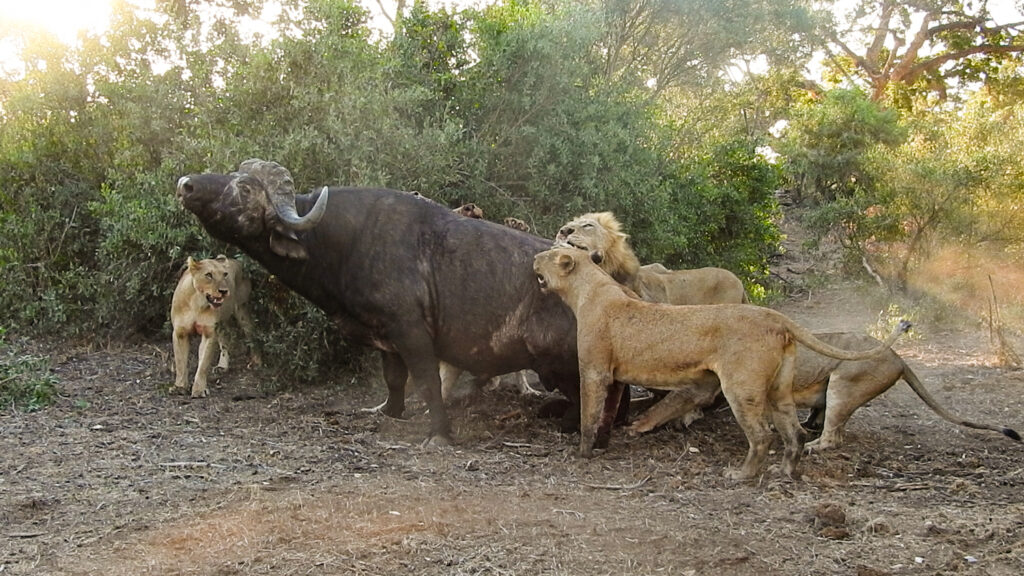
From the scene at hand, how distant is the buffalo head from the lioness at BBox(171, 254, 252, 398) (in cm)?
186

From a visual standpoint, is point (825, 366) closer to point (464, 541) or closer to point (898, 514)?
point (898, 514)

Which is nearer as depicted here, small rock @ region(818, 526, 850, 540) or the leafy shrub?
small rock @ region(818, 526, 850, 540)

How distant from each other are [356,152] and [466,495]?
4.71m

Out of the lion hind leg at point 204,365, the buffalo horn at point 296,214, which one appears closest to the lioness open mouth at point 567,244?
the buffalo horn at point 296,214

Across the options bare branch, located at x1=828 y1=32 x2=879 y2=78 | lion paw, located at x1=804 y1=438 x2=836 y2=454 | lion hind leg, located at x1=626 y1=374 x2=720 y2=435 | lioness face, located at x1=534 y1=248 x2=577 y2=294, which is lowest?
lion paw, located at x1=804 y1=438 x2=836 y2=454

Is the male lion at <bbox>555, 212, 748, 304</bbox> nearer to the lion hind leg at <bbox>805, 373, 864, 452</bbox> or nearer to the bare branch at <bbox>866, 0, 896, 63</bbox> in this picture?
the lion hind leg at <bbox>805, 373, 864, 452</bbox>

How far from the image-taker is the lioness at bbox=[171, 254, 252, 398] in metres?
9.43

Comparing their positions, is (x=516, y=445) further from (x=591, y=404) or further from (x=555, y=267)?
(x=555, y=267)

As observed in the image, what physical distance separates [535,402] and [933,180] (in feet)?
31.0

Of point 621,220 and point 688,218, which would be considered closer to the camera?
point 621,220

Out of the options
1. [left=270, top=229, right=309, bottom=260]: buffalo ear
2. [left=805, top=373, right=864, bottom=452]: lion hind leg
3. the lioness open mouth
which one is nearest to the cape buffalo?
[left=270, top=229, right=309, bottom=260]: buffalo ear

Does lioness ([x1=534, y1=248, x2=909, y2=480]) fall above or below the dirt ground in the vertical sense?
above

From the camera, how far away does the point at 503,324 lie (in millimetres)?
8008

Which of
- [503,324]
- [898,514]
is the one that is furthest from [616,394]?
[898,514]
